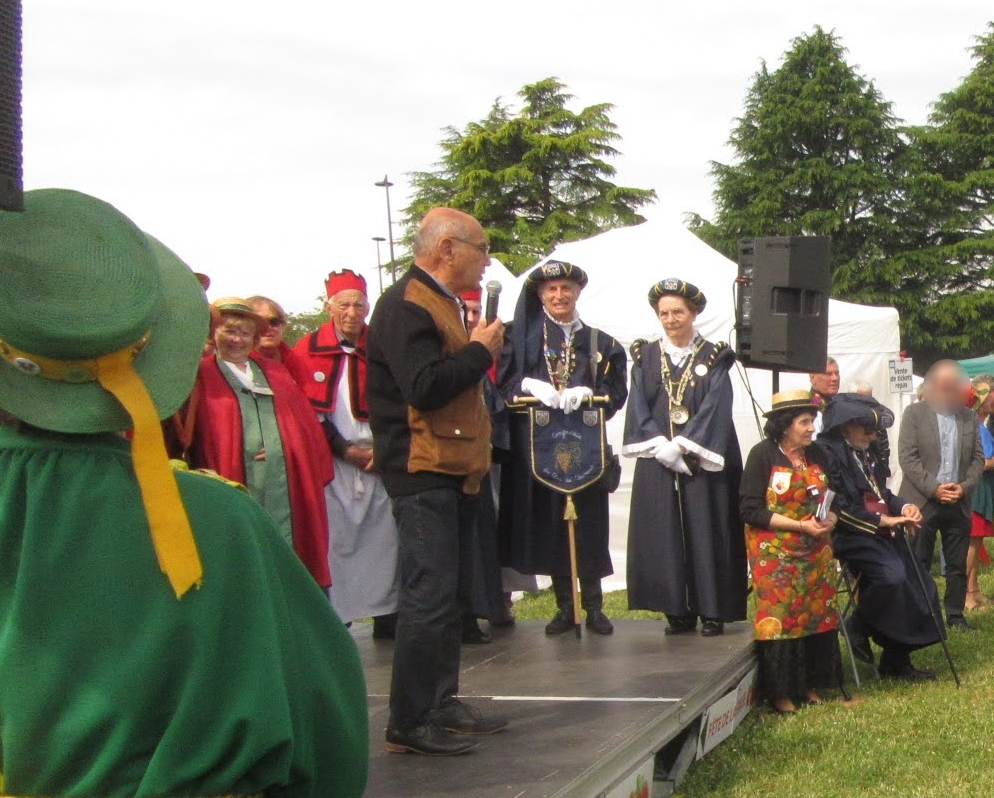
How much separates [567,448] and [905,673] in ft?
7.38

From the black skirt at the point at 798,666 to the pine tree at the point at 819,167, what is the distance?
3443 centimetres

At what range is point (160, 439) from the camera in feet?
4.98

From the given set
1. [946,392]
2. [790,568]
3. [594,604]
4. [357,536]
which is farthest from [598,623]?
[946,392]

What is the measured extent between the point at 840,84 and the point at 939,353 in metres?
9.02

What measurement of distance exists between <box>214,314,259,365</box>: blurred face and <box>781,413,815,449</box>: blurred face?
268cm

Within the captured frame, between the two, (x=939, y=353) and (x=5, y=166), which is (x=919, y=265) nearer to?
(x=939, y=353)

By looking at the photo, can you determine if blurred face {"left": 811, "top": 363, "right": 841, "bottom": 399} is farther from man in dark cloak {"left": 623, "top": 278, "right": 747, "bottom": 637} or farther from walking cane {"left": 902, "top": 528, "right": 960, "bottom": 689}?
man in dark cloak {"left": 623, "top": 278, "right": 747, "bottom": 637}

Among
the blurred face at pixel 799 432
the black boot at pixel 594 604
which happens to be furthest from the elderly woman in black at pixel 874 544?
the black boot at pixel 594 604

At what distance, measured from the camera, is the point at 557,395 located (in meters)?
6.47

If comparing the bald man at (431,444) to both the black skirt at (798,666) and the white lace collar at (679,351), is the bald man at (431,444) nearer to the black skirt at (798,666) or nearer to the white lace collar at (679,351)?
the black skirt at (798,666)

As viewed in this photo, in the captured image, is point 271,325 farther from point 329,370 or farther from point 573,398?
point 573,398

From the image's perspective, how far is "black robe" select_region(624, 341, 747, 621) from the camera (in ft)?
22.0

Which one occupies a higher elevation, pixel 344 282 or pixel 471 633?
pixel 344 282

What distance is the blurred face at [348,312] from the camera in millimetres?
6293
